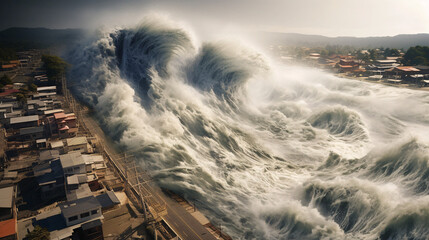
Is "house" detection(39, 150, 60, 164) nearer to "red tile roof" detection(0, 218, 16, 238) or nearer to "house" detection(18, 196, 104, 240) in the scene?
"house" detection(18, 196, 104, 240)

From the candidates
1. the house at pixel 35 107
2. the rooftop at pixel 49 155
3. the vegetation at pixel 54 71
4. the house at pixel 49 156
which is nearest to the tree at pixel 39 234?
the house at pixel 49 156

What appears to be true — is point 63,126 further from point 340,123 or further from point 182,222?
point 340,123

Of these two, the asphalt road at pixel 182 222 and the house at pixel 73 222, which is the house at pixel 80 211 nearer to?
the house at pixel 73 222

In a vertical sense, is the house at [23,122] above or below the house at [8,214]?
above

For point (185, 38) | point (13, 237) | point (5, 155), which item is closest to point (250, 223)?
point (13, 237)

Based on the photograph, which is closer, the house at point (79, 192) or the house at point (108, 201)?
the house at point (108, 201)

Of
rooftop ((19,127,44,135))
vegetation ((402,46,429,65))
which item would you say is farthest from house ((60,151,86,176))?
vegetation ((402,46,429,65))
